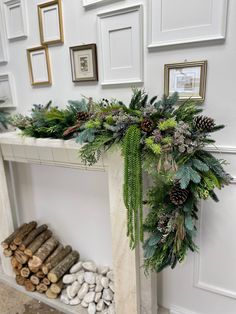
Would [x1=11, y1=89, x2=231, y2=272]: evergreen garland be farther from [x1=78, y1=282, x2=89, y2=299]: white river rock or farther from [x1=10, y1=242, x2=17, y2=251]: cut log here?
[x1=10, y1=242, x2=17, y2=251]: cut log

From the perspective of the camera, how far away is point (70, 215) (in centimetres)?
195

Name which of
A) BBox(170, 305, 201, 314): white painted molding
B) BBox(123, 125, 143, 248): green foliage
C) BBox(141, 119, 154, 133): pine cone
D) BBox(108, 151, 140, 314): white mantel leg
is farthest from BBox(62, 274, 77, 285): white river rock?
BBox(141, 119, 154, 133): pine cone

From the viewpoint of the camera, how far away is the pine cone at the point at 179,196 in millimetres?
1063

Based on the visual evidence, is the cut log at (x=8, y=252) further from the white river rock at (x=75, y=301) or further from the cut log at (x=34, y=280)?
the white river rock at (x=75, y=301)

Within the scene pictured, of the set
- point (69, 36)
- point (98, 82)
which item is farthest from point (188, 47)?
point (69, 36)

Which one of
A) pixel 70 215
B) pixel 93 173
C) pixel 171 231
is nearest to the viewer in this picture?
pixel 171 231

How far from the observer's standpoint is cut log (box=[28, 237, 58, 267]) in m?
1.84

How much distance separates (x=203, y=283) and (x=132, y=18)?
5.27ft

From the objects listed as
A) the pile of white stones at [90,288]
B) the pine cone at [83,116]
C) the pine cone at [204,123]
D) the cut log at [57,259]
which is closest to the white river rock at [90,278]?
the pile of white stones at [90,288]

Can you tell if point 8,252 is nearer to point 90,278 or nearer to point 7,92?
point 90,278

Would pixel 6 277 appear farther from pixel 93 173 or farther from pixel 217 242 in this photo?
pixel 217 242

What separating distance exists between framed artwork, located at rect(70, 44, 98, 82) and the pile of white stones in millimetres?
1397

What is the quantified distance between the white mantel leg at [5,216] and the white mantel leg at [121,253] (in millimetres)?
982

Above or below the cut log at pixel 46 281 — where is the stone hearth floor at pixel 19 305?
below
